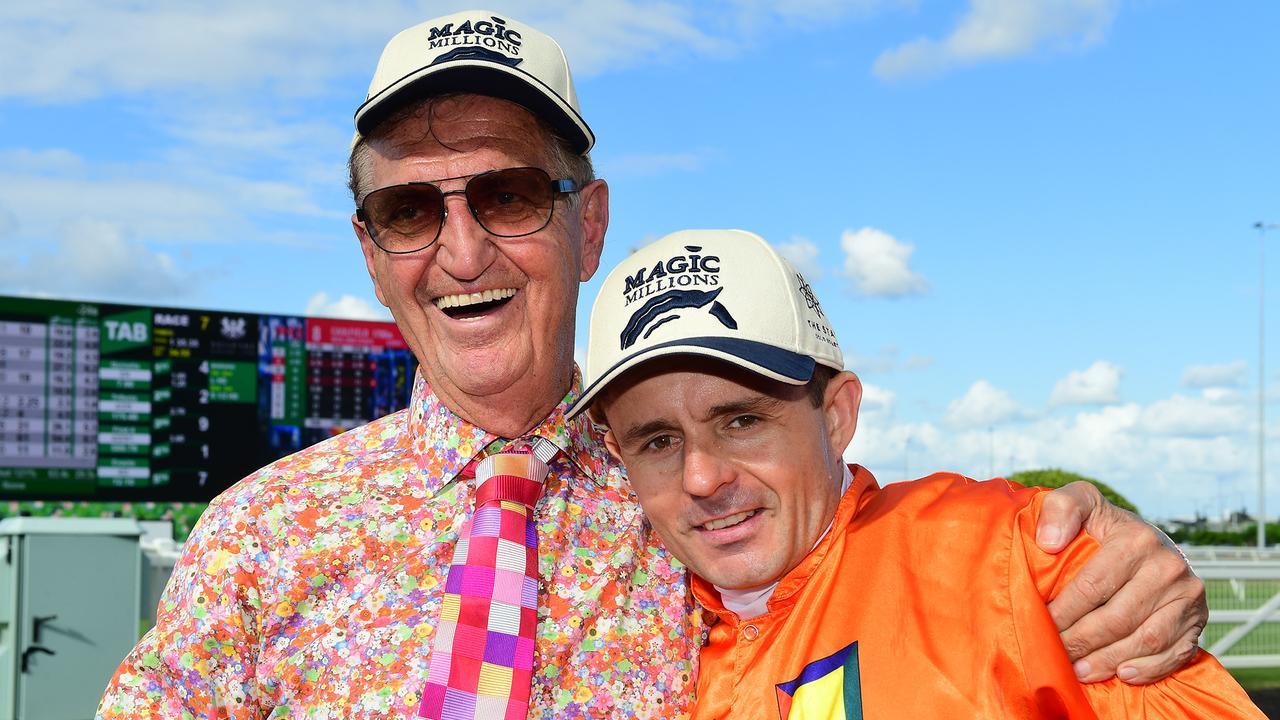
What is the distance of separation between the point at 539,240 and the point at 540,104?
0.93 ft

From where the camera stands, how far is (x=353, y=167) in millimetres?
2559

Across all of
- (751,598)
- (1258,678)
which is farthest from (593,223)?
(1258,678)

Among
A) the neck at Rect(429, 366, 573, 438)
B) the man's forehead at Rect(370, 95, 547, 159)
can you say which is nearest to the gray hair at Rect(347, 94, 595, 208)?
the man's forehead at Rect(370, 95, 547, 159)

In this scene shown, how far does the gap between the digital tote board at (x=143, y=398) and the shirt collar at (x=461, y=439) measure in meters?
9.97

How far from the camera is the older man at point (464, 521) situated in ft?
6.82

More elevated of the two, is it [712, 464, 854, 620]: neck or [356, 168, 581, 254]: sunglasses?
[356, 168, 581, 254]: sunglasses

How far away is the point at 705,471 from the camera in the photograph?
2094 millimetres

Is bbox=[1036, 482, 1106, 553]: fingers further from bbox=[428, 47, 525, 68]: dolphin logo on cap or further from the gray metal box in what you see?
the gray metal box

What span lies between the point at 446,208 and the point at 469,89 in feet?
0.82

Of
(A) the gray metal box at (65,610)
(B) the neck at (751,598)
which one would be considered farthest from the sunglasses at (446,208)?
(A) the gray metal box at (65,610)

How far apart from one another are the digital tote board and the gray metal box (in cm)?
527

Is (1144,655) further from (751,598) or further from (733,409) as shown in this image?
(733,409)

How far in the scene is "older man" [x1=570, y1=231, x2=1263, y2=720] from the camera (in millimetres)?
1950

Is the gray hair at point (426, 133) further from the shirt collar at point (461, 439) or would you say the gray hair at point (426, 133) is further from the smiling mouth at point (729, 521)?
the smiling mouth at point (729, 521)
